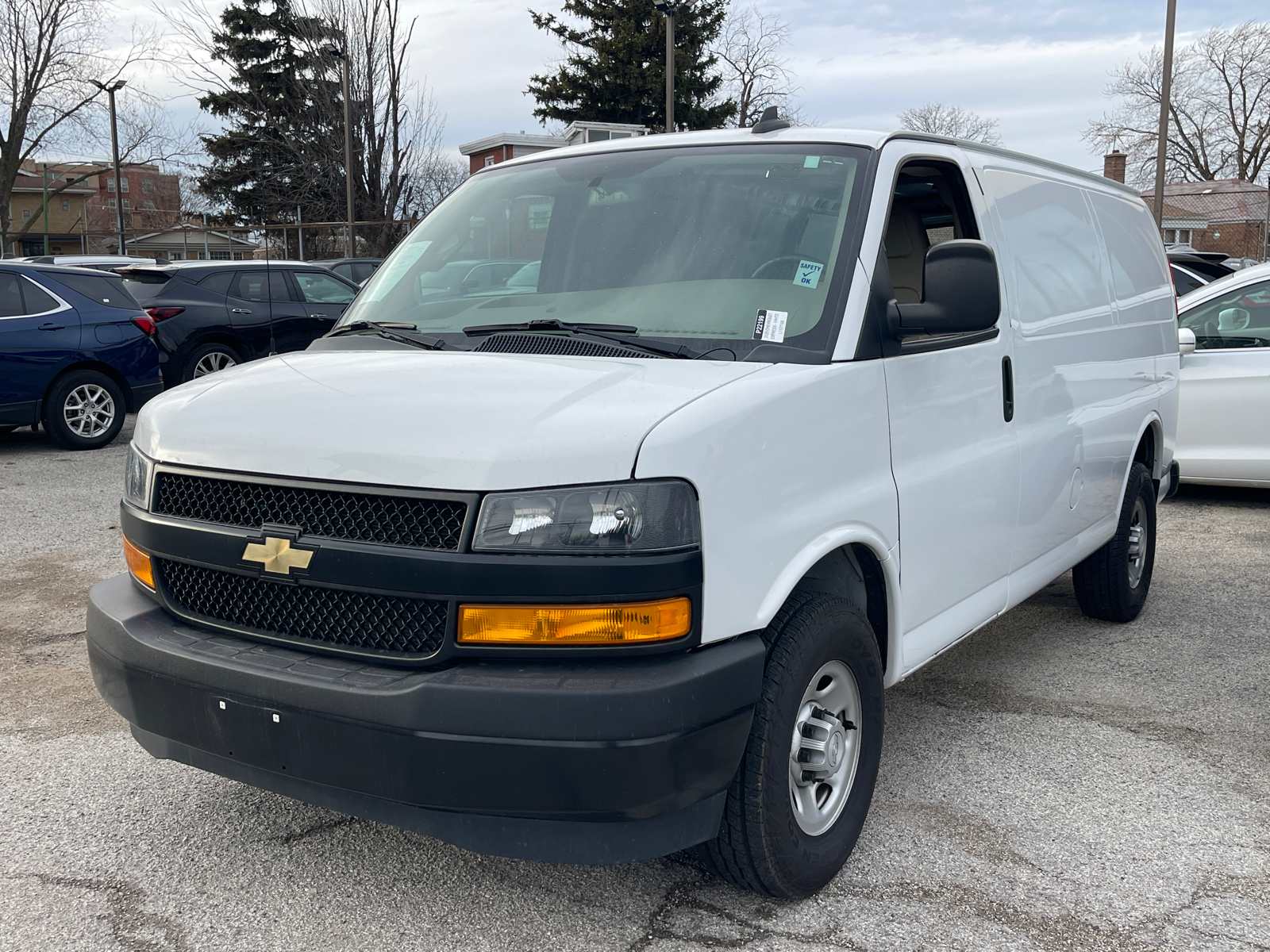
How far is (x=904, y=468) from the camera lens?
3.20m

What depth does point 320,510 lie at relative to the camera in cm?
256

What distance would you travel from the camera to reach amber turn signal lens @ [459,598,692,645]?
2359 millimetres

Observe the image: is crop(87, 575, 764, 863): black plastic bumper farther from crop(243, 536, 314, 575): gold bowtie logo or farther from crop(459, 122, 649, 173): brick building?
crop(459, 122, 649, 173): brick building

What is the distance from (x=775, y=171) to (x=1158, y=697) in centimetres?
267

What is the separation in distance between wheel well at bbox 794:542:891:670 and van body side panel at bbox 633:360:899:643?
8 centimetres

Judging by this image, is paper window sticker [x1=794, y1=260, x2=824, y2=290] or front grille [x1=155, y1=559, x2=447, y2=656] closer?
front grille [x1=155, y1=559, x2=447, y2=656]

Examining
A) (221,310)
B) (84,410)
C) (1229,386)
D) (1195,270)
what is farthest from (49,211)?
(1229,386)

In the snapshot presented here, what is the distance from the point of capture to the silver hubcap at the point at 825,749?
285 centimetres

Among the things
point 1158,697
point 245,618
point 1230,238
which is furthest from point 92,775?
point 1230,238

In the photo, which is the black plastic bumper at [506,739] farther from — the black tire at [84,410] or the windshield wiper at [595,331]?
the black tire at [84,410]

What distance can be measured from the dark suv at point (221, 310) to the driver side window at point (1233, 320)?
833 centimetres

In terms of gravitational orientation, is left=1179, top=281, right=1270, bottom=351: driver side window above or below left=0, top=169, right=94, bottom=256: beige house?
below

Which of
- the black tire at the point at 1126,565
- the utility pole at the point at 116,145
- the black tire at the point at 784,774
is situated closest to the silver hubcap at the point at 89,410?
the black tire at the point at 1126,565

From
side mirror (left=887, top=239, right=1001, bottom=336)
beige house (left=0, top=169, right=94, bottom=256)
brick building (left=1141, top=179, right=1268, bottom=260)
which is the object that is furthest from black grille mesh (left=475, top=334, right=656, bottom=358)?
beige house (left=0, top=169, right=94, bottom=256)
